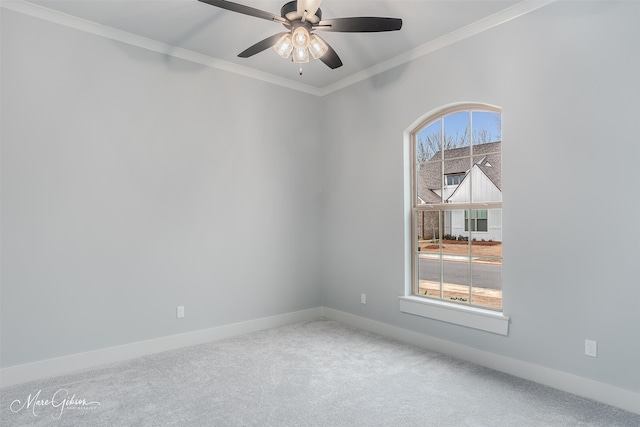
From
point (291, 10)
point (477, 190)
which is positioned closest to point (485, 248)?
point (477, 190)

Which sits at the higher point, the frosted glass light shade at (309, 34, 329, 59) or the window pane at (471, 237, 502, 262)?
the frosted glass light shade at (309, 34, 329, 59)

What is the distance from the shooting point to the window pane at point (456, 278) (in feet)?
11.2

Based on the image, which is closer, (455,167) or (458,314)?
(458,314)

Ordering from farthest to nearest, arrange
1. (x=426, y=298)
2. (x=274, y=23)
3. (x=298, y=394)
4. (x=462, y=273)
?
(x=426, y=298), (x=462, y=273), (x=274, y=23), (x=298, y=394)

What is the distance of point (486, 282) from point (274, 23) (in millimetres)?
2939

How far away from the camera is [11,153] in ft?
9.25

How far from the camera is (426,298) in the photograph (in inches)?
146

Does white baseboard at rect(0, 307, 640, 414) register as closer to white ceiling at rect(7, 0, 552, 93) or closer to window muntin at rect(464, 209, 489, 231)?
window muntin at rect(464, 209, 489, 231)

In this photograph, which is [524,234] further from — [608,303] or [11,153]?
[11,153]

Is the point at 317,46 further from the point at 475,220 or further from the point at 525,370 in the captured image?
the point at 525,370

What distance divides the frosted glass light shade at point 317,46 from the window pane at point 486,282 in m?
2.22

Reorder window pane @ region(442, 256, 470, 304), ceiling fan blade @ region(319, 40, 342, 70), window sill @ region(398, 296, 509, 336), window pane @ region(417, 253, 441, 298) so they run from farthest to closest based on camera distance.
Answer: window pane @ region(417, 253, 441, 298) < window pane @ region(442, 256, 470, 304) < window sill @ region(398, 296, 509, 336) < ceiling fan blade @ region(319, 40, 342, 70)

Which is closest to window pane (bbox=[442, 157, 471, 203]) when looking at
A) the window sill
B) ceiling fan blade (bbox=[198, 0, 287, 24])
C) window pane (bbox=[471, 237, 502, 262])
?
window pane (bbox=[471, 237, 502, 262])

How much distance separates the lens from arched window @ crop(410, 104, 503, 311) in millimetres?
3223
